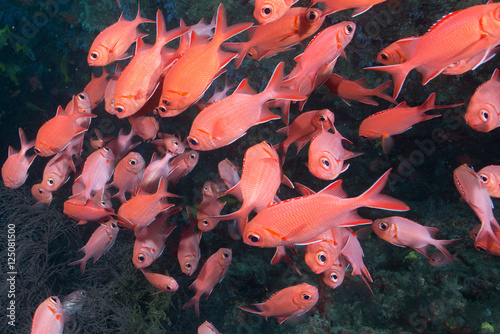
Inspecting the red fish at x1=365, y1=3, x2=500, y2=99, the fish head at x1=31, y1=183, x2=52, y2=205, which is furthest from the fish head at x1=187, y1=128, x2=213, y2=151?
the fish head at x1=31, y1=183, x2=52, y2=205

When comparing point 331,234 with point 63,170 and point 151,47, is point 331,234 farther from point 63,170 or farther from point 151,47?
point 63,170

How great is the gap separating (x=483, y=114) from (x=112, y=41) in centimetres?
345

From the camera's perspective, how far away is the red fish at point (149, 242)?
3.33 m

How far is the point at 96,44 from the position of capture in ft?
8.99

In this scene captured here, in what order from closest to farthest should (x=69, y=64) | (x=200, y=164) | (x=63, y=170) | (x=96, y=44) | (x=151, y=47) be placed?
(x=151, y=47) < (x=96, y=44) < (x=63, y=170) < (x=200, y=164) < (x=69, y=64)

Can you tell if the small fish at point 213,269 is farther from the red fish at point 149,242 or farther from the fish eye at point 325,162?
the fish eye at point 325,162

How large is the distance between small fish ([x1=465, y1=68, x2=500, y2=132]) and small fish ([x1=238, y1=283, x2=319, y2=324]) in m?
2.11

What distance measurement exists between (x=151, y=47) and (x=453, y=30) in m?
2.37

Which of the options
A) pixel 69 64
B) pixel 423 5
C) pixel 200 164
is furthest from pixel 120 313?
pixel 423 5

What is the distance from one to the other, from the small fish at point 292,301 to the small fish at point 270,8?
250 cm

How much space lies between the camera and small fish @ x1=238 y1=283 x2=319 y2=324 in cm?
279

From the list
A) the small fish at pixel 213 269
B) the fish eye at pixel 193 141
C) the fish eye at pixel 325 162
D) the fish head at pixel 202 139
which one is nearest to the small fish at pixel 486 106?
the fish eye at pixel 325 162

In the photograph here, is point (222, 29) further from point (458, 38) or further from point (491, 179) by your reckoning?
point (491, 179)

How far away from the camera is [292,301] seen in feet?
9.35
